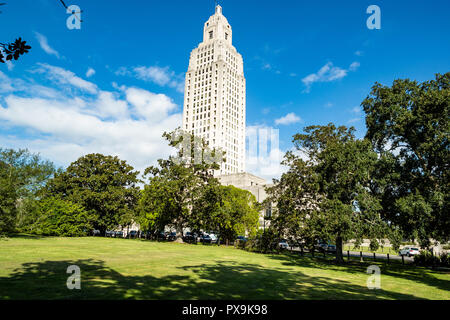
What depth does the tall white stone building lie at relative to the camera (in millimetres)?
120750

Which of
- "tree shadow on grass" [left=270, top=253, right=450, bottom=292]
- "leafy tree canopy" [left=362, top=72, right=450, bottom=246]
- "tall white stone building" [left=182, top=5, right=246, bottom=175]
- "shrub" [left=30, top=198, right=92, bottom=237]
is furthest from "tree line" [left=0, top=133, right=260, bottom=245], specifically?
"tall white stone building" [left=182, top=5, right=246, bottom=175]

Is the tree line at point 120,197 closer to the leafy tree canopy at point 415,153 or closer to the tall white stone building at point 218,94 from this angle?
the leafy tree canopy at point 415,153

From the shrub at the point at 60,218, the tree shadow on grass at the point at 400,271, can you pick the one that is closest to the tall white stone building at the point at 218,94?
the shrub at the point at 60,218

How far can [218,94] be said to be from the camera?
123 m

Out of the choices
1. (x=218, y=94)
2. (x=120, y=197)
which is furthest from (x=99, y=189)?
(x=218, y=94)

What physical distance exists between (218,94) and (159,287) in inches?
4650

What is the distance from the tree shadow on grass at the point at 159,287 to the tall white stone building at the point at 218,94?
103367 mm

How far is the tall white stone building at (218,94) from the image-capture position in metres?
121

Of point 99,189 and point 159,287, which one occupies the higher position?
point 99,189

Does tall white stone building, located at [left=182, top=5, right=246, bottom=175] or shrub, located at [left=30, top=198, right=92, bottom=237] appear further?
tall white stone building, located at [left=182, top=5, right=246, bottom=175]

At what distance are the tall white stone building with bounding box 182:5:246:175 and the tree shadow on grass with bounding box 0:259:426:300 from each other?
339 ft

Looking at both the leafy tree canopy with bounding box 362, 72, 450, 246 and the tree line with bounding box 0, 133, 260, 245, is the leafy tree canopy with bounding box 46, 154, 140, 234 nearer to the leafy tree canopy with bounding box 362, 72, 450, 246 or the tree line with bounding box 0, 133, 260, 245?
the tree line with bounding box 0, 133, 260, 245

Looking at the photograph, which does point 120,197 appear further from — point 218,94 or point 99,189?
point 218,94
